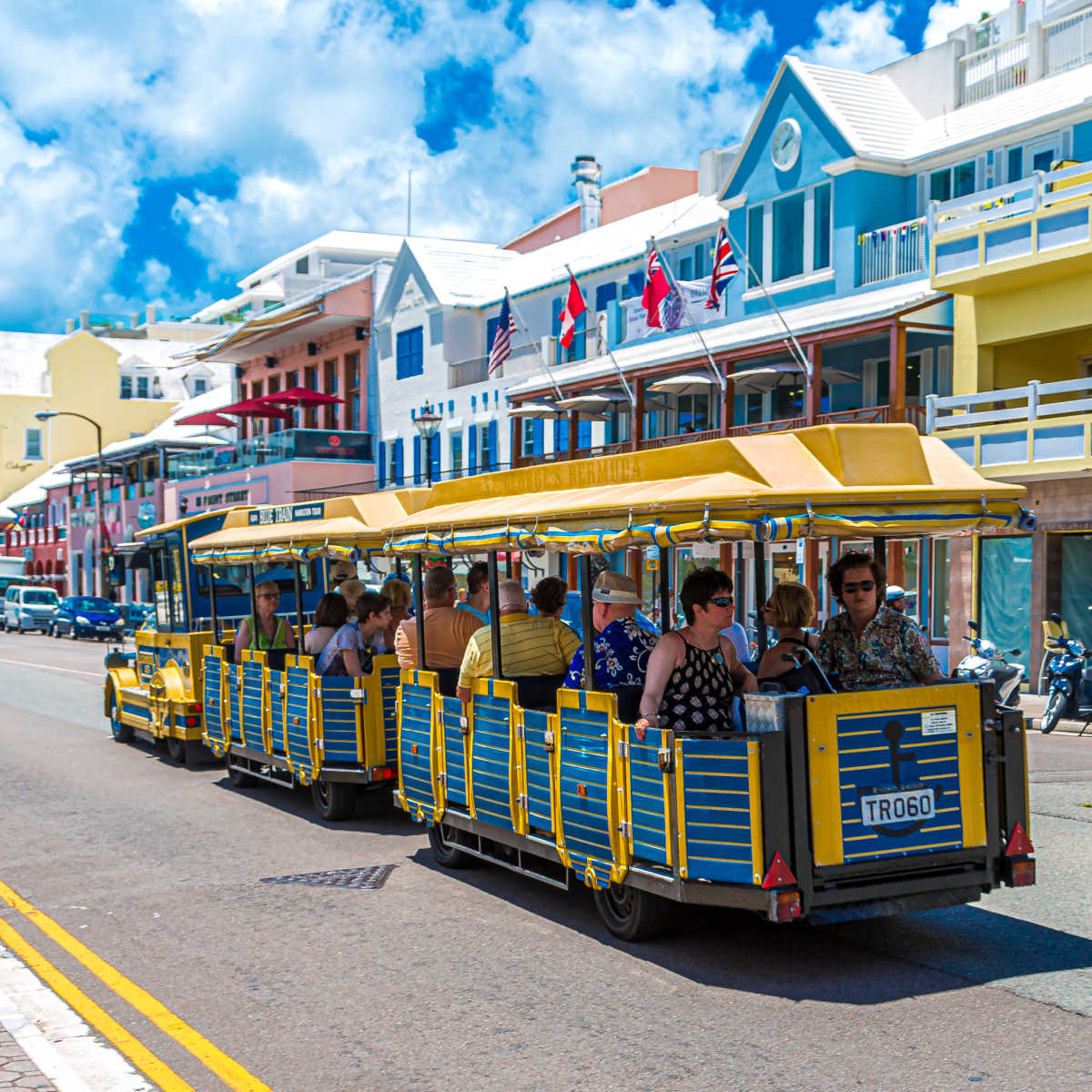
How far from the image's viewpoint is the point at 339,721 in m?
11.1

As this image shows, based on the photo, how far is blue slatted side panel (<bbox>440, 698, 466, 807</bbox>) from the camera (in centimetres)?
902

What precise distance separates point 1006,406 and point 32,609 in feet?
134

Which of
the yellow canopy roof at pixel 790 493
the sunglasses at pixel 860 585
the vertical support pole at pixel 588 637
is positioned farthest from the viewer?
the sunglasses at pixel 860 585

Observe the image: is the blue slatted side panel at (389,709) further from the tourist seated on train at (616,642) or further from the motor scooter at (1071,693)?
the motor scooter at (1071,693)

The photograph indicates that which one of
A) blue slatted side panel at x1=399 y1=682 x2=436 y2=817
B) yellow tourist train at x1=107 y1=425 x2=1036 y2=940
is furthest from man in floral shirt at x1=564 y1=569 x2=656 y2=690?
blue slatted side panel at x1=399 y1=682 x2=436 y2=817

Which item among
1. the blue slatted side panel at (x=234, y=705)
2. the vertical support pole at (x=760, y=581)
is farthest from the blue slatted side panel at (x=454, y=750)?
the blue slatted side panel at (x=234, y=705)

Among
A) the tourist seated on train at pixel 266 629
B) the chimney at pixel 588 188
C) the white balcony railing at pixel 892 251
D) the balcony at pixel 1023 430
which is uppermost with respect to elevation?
the chimney at pixel 588 188

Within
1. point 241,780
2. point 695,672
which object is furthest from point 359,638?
point 695,672

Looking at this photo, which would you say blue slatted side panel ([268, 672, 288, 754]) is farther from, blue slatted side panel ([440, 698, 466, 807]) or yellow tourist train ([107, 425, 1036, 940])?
yellow tourist train ([107, 425, 1036, 940])

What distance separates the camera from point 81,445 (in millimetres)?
86375

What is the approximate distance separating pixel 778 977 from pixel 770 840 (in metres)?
0.73

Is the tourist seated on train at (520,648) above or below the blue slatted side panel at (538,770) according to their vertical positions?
above

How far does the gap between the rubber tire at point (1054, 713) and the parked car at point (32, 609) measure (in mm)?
43598

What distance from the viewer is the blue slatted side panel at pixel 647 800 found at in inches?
270
